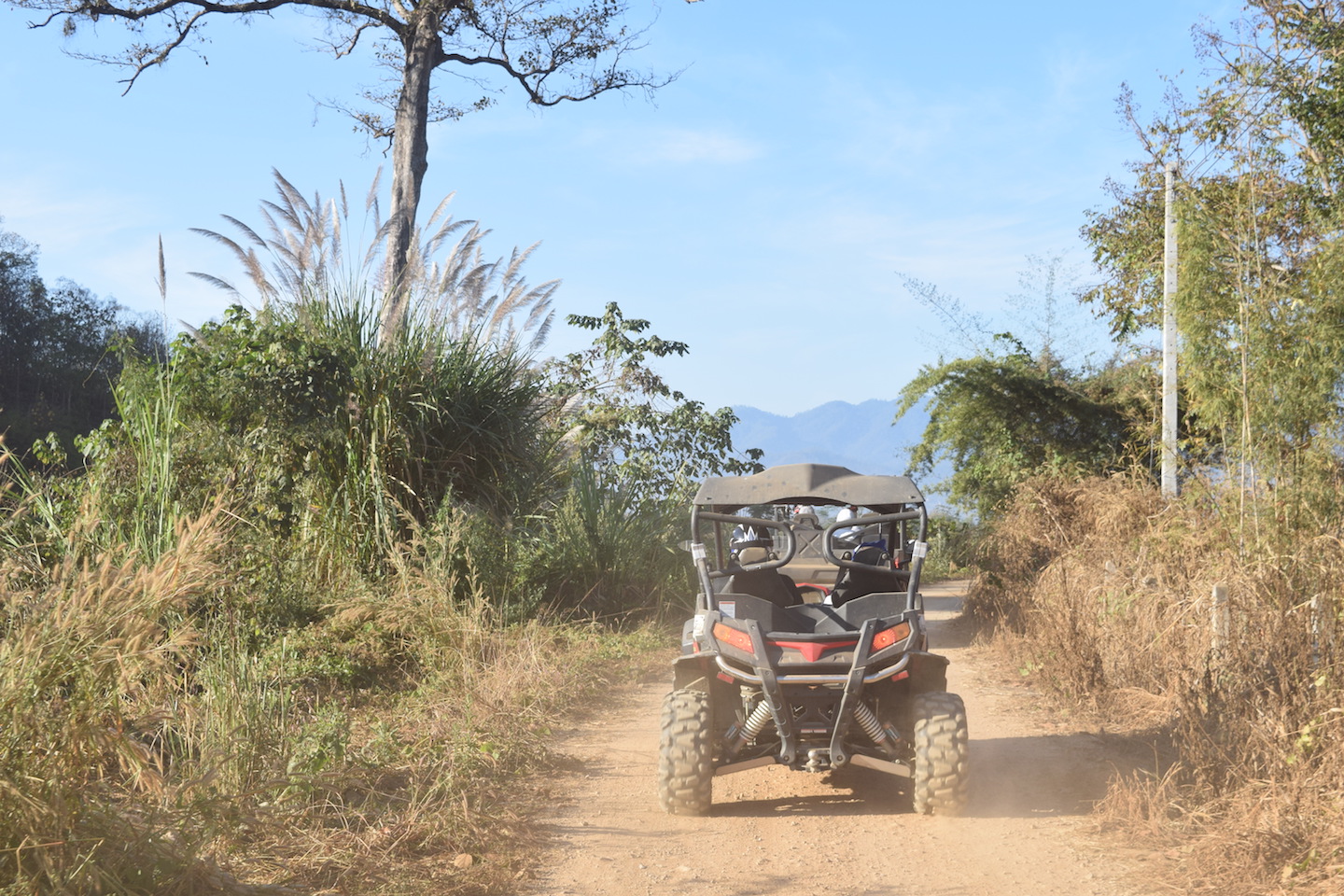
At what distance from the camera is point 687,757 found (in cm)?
538

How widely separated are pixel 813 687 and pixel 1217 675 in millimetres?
2335

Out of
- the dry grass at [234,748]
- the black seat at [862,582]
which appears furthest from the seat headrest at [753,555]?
the dry grass at [234,748]

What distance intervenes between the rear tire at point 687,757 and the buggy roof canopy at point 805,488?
1.17 meters

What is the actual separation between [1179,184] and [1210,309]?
187 cm

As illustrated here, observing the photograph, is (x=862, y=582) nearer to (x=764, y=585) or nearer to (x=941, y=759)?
(x=764, y=585)

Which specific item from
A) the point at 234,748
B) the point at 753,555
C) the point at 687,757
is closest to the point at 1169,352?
the point at 753,555

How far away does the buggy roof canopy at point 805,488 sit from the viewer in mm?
5988

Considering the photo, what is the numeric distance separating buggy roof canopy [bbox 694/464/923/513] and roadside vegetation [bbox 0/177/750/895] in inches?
76.4

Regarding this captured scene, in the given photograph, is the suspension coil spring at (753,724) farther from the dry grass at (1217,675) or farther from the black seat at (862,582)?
the dry grass at (1217,675)

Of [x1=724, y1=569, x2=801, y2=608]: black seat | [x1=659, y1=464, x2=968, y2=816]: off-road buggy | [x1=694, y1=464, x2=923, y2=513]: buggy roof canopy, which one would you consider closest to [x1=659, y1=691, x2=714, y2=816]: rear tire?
[x1=659, y1=464, x2=968, y2=816]: off-road buggy

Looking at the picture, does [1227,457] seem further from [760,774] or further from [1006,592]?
[1006,592]

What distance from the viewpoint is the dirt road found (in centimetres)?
456

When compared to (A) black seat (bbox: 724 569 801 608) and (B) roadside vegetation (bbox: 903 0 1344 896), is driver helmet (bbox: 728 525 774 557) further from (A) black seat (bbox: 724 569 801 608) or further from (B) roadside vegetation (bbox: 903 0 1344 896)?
(B) roadside vegetation (bbox: 903 0 1344 896)

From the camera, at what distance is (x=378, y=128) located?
674 inches
